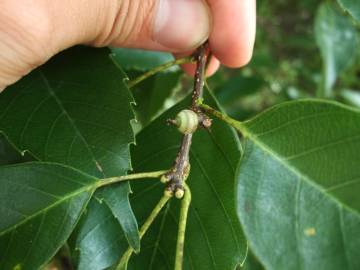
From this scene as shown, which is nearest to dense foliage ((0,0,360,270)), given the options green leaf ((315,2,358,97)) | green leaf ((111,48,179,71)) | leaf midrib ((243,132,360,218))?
leaf midrib ((243,132,360,218))

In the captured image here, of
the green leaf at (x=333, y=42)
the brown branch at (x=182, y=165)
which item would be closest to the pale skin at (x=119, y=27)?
the brown branch at (x=182, y=165)

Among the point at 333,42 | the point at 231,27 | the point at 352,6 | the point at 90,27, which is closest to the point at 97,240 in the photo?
the point at 90,27

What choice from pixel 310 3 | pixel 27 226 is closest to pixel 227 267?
pixel 27 226

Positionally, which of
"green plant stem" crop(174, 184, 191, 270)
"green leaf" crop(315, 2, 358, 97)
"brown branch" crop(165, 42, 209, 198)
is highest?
"brown branch" crop(165, 42, 209, 198)

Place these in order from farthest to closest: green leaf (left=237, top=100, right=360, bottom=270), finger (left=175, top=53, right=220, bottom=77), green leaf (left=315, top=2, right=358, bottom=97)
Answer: green leaf (left=315, top=2, right=358, bottom=97), finger (left=175, top=53, right=220, bottom=77), green leaf (left=237, top=100, right=360, bottom=270)

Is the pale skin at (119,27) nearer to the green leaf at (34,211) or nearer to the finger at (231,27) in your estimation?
the finger at (231,27)

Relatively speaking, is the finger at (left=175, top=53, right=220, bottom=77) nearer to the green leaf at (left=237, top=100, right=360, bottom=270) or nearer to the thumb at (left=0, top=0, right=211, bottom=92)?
the thumb at (left=0, top=0, right=211, bottom=92)

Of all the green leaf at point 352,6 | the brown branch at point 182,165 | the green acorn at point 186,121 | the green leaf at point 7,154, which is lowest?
the green leaf at point 7,154
